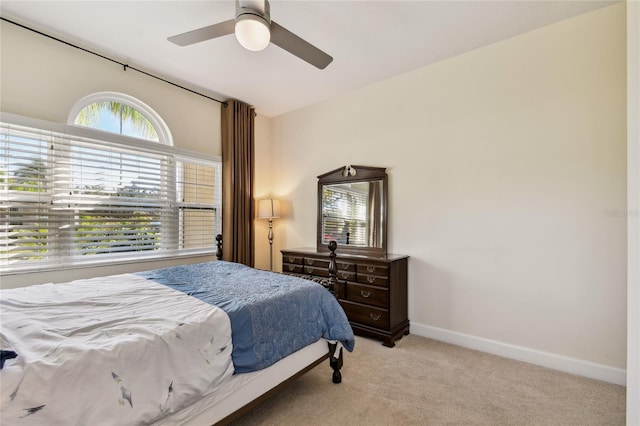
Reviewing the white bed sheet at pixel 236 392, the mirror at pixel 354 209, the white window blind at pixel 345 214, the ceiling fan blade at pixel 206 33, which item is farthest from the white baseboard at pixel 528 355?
A: the ceiling fan blade at pixel 206 33

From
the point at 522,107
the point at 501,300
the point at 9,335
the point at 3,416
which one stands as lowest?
the point at 501,300

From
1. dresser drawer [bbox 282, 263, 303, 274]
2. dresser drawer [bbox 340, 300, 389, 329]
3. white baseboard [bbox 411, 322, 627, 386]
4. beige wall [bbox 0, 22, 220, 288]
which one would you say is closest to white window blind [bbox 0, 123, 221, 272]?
Answer: beige wall [bbox 0, 22, 220, 288]

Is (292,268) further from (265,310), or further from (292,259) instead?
(265,310)

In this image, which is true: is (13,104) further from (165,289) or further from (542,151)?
(542,151)

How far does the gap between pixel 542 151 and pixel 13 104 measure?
4.41 m

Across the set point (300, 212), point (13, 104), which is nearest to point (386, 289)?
point (300, 212)

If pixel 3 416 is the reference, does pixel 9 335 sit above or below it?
above

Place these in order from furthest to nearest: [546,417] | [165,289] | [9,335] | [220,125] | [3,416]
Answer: [220,125] → [165,289] → [546,417] → [9,335] → [3,416]

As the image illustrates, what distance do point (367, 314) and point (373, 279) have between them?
374mm

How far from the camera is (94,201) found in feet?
9.18

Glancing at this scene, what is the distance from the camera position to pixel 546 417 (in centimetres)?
181

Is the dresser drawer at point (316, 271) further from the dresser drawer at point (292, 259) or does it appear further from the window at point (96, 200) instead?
the window at point (96, 200)

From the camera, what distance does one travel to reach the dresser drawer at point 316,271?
3402mm

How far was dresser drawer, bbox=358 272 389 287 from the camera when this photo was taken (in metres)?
2.92
